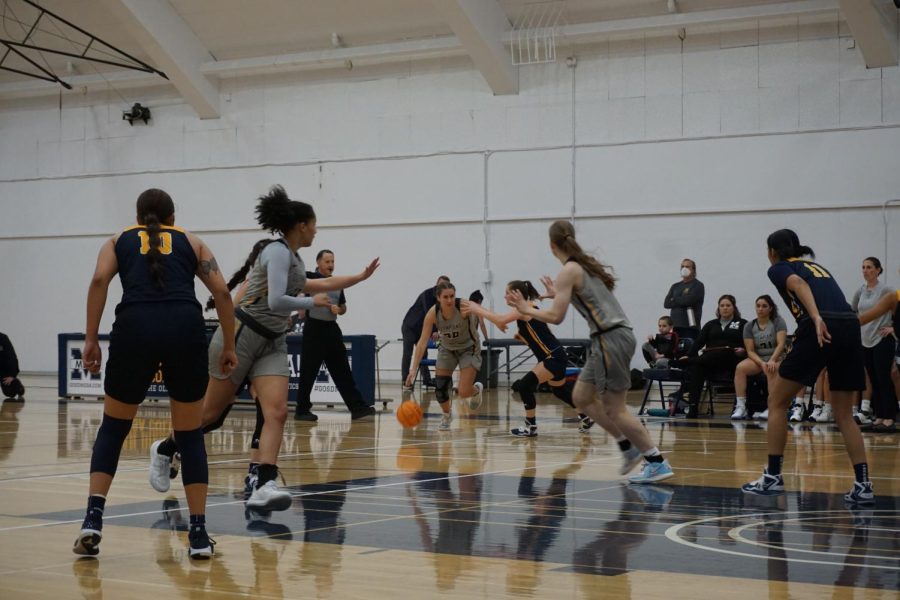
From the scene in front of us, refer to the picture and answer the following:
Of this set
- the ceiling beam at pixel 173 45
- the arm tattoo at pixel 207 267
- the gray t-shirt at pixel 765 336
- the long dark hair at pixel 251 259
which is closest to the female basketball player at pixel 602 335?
the long dark hair at pixel 251 259

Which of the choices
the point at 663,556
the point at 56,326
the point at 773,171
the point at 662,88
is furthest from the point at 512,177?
the point at 663,556

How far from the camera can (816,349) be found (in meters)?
7.38

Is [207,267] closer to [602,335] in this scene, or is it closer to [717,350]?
[602,335]

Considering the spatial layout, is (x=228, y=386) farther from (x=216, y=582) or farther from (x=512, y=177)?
(x=512, y=177)

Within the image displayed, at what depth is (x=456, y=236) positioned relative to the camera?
2308 centimetres

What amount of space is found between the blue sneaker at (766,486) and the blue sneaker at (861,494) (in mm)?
541

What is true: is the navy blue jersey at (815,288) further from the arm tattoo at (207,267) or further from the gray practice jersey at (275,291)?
the arm tattoo at (207,267)

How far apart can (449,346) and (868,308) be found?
15.4ft

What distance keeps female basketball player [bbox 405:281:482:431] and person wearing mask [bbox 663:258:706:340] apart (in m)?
7.14

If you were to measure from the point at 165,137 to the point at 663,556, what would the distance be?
2225cm

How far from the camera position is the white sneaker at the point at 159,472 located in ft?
23.5

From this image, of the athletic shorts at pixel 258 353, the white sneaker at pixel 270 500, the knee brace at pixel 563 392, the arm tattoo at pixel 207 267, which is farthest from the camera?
the knee brace at pixel 563 392

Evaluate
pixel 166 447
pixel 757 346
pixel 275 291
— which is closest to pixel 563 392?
pixel 757 346

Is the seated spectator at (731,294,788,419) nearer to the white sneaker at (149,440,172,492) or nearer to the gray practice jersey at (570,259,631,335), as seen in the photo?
the gray practice jersey at (570,259,631,335)
